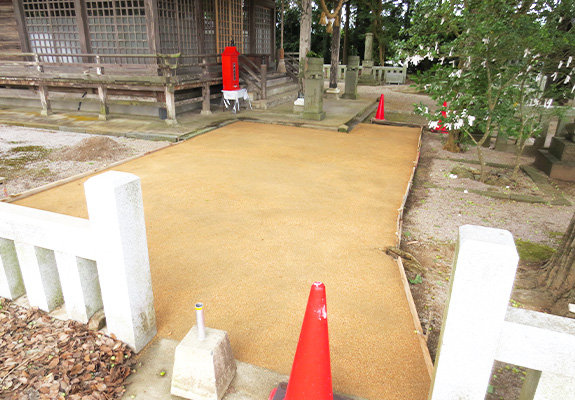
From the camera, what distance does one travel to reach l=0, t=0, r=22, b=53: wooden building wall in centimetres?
1111

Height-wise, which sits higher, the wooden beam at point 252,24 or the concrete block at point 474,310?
the wooden beam at point 252,24

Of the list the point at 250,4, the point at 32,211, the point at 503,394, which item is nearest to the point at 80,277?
the point at 32,211

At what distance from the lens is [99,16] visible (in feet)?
33.8

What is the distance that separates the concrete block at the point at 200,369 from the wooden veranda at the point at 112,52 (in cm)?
807

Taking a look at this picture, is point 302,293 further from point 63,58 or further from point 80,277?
point 63,58

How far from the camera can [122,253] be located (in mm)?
2227

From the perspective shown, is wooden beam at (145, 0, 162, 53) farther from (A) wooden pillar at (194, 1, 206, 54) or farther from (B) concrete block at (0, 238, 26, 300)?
(B) concrete block at (0, 238, 26, 300)

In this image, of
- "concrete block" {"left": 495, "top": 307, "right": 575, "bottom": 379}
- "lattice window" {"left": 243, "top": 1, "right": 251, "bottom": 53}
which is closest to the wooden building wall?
"lattice window" {"left": 243, "top": 1, "right": 251, "bottom": 53}

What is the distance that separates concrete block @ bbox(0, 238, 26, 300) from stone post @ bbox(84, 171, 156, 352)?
86 centimetres

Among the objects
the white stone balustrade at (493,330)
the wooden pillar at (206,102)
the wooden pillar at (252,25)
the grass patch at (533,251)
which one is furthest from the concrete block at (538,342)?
the wooden pillar at (252,25)

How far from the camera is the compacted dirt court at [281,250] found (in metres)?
2.58

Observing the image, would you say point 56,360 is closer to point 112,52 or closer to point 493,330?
point 493,330

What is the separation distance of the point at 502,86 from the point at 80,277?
19.8ft

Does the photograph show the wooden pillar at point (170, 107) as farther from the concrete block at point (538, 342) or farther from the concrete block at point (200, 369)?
the concrete block at point (538, 342)
